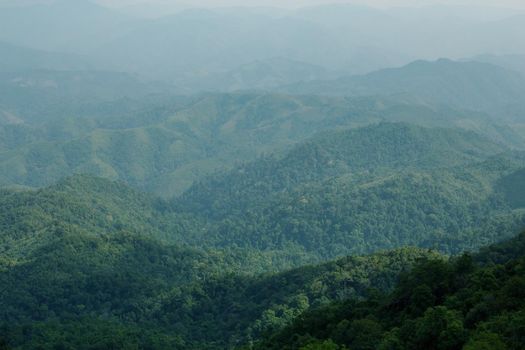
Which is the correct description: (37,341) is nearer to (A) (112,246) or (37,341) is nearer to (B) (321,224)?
(A) (112,246)

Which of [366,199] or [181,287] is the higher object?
[181,287]

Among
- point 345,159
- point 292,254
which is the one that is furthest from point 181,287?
point 345,159

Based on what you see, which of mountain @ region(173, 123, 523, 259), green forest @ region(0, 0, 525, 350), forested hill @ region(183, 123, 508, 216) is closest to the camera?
green forest @ region(0, 0, 525, 350)

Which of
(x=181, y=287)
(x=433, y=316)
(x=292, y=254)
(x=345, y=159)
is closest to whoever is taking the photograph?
(x=433, y=316)

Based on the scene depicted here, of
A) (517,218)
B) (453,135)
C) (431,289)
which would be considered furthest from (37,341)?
(453,135)

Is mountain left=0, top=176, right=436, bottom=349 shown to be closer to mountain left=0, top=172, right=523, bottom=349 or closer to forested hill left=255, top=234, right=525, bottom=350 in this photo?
mountain left=0, top=172, right=523, bottom=349

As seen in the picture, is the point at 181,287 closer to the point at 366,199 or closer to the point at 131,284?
the point at 131,284

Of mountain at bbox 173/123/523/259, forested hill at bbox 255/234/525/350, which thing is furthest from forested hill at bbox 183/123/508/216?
forested hill at bbox 255/234/525/350

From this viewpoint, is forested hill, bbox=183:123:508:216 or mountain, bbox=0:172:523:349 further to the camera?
forested hill, bbox=183:123:508:216

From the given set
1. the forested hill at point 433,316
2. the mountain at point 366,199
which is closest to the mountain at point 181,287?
the forested hill at point 433,316
